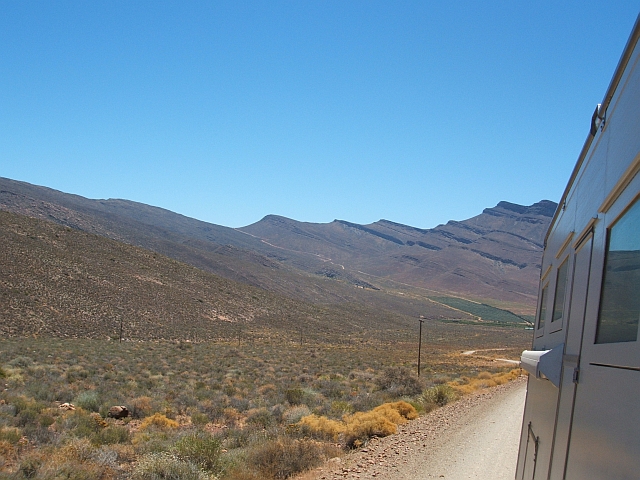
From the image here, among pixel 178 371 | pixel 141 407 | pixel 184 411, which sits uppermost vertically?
pixel 141 407

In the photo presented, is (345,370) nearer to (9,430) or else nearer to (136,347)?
(136,347)

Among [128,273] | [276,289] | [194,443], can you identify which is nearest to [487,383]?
[194,443]

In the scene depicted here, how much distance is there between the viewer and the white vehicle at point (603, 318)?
2246 mm

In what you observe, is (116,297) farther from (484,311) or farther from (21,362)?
(484,311)

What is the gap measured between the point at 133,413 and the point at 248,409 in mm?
3646

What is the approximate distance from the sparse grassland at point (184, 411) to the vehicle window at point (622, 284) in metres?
8.67

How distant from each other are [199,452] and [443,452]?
518cm

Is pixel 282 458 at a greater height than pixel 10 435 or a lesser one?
greater

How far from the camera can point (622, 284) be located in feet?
8.11

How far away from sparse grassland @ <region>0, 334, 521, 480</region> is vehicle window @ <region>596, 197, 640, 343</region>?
8670 millimetres

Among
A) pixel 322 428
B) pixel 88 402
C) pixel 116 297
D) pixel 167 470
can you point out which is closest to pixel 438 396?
pixel 322 428

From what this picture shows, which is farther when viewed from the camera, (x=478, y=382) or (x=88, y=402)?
(x=478, y=382)

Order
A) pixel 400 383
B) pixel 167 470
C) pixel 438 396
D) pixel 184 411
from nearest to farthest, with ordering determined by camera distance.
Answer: pixel 167 470
pixel 184 411
pixel 438 396
pixel 400 383

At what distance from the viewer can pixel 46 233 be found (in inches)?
2613
